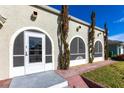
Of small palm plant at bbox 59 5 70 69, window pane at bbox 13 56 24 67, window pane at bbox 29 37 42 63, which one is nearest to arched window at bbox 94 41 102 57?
small palm plant at bbox 59 5 70 69

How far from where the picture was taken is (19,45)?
6.73m

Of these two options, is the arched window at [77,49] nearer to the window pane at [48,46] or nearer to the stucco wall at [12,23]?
the window pane at [48,46]

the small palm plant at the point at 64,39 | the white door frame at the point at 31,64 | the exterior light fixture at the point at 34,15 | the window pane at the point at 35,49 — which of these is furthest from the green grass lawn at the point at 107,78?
the exterior light fixture at the point at 34,15

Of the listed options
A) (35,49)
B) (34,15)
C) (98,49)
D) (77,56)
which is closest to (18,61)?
(35,49)

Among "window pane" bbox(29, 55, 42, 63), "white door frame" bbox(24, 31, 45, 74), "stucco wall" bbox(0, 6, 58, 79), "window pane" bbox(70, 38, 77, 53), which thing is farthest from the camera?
"window pane" bbox(70, 38, 77, 53)

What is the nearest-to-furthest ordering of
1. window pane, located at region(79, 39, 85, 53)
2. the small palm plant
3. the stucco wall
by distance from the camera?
the stucco wall
the small palm plant
window pane, located at region(79, 39, 85, 53)

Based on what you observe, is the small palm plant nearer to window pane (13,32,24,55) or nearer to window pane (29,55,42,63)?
window pane (29,55,42,63)

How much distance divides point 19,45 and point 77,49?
6.08 meters

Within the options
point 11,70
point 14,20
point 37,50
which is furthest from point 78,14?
point 11,70

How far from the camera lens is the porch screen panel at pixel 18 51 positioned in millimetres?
6555

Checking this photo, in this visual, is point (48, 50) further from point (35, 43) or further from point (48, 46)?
point (35, 43)

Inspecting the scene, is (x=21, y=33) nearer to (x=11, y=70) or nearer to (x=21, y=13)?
(x=21, y=13)

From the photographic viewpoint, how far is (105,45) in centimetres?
1700

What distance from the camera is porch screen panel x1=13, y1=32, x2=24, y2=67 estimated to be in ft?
21.5
